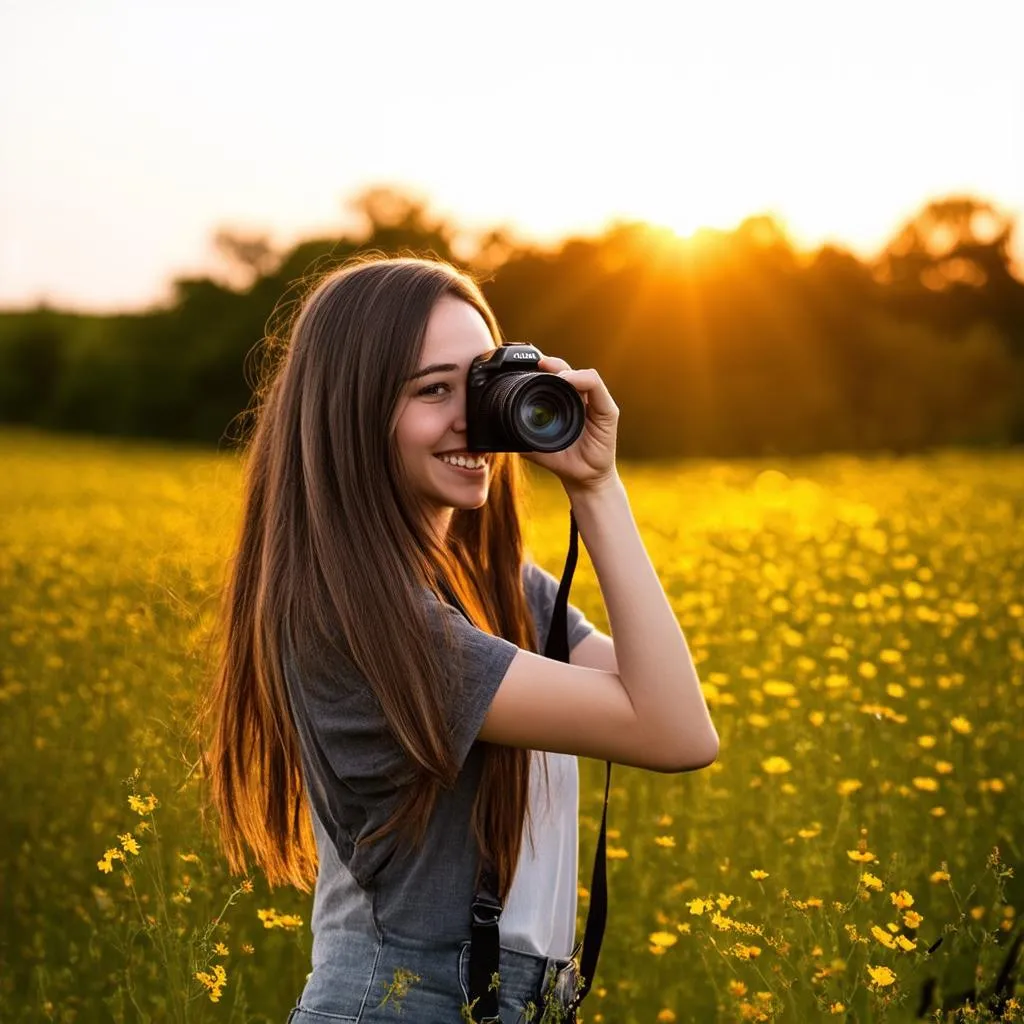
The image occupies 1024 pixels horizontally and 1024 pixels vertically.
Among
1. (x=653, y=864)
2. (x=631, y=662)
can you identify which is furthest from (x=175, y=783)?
(x=631, y=662)

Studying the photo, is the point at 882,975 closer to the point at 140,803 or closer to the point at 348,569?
the point at 348,569

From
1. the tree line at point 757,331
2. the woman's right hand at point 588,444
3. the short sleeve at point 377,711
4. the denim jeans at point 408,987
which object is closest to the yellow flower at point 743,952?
the denim jeans at point 408,987

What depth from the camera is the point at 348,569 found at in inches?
70.5

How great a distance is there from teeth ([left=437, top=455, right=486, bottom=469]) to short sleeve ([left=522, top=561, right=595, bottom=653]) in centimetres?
39

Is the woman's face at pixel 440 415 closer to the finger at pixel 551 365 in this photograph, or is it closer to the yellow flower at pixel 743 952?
the finger at pixel 551 365

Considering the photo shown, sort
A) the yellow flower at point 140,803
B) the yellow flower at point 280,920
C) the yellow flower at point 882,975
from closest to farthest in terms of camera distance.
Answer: the yellow flower at point 882,975
the yellow flower at point 140,803
the yellow flower at point 280,920

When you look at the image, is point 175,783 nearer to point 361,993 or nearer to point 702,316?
point 361,993

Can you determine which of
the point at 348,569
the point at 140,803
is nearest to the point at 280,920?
the point at 140,803

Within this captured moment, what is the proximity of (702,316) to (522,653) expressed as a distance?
95.4ft

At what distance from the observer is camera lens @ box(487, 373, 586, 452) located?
177cm

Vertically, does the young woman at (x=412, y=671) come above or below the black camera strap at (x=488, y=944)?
above

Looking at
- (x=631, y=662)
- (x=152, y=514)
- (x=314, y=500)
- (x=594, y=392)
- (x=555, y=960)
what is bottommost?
(x=152, y=514)

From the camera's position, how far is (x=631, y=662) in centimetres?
173

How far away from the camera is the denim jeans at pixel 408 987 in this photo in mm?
1726
